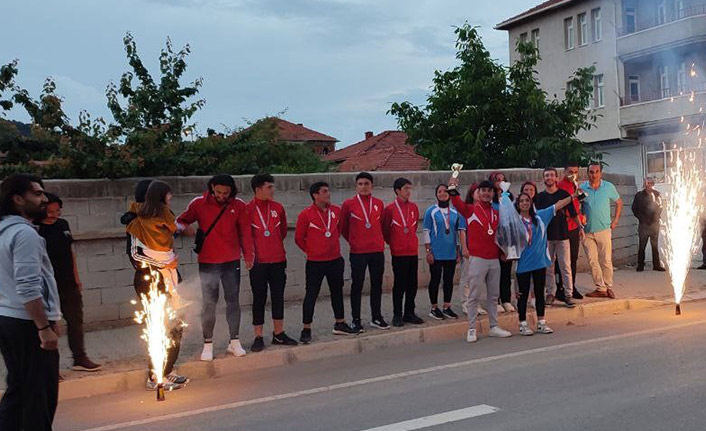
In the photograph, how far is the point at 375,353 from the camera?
27.7 ft

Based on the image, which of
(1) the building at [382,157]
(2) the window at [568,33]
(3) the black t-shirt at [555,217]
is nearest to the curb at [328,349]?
(3) the black t-shirt at [555,217]

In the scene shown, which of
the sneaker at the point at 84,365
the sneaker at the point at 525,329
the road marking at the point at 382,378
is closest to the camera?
the road marking at the point at 382,378

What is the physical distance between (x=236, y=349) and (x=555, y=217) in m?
4.88

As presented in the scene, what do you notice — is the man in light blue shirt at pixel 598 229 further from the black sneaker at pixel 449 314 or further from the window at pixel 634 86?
the window at pixel 634 86

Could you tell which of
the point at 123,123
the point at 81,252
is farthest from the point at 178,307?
the point at 123,123

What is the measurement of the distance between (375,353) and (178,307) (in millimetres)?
2475

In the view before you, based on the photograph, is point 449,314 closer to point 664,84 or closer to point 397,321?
point 397,321

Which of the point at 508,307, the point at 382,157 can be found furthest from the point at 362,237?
the point at 382,157

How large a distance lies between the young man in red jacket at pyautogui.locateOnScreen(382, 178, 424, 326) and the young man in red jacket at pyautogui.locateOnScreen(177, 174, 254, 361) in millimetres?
2232

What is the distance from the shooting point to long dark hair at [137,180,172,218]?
6797 millimetres

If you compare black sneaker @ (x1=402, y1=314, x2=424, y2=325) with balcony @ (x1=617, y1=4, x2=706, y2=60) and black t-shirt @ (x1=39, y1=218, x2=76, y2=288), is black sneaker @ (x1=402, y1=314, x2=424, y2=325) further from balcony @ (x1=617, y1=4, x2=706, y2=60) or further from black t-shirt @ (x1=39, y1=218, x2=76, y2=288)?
balcony @ (x1=617, y1=4, x2=706, y2=60)

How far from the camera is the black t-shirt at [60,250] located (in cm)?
732

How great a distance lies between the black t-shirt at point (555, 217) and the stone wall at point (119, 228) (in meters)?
2.18

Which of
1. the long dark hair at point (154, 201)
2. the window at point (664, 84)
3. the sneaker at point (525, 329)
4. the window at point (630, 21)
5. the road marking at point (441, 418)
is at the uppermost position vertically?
the window at point (630, 21)
